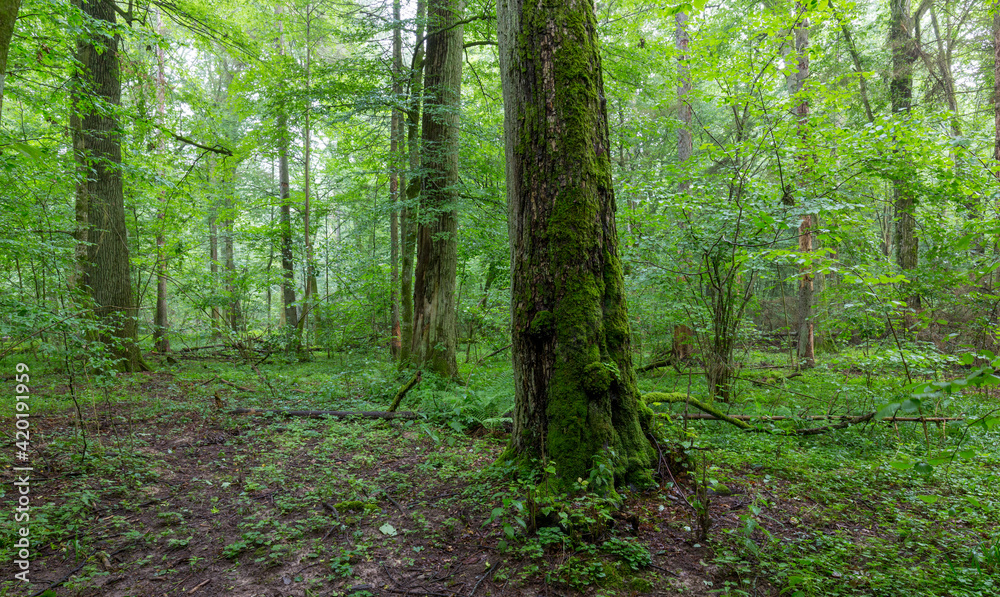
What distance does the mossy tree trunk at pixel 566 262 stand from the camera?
10.7ft

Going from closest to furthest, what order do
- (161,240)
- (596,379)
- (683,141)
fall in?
1. (596,379)
2. (683,141)
3. (161,240)

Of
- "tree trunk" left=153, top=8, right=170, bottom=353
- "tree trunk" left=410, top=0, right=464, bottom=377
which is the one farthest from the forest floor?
"tree trunk" left=153, top=8, right=170, bottom=353

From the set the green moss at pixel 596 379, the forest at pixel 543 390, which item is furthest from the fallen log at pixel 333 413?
the green moss at pixel 596 379

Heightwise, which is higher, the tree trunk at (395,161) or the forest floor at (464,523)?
the tree trunk at (395,161)

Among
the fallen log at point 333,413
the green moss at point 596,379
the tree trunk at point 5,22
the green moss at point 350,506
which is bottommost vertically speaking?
the green moss at point 350,506

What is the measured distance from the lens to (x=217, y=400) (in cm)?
639

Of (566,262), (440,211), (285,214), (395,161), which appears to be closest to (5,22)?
(566,262)

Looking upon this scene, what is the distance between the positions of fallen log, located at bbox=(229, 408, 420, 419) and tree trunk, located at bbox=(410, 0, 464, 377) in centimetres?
189

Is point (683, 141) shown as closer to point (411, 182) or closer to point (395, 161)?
point (411, 182)

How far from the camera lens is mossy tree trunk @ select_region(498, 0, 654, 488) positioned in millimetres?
3252

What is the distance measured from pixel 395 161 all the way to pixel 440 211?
5.50 feet

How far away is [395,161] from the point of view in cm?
854

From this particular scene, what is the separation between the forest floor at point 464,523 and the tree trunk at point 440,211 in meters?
3.06

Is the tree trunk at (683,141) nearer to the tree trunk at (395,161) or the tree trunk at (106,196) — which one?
the tree trunk at (395,161)
